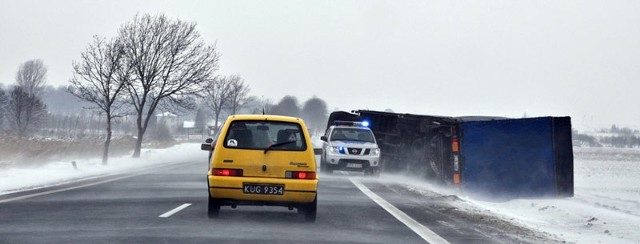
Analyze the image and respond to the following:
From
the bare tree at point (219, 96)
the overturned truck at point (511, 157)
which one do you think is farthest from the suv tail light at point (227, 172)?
the bare tree at point (219, 96)

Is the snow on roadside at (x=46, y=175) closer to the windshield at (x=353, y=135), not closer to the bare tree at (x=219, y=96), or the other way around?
the windshield at (x=353, y=135)

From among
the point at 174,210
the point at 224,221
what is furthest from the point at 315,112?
the point at 224,221

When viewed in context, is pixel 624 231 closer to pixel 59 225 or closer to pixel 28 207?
pixel 59 225

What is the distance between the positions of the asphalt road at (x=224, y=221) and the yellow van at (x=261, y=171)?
0.37 metres

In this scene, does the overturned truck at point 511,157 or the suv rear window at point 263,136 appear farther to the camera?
the overturned truck at point 511,157

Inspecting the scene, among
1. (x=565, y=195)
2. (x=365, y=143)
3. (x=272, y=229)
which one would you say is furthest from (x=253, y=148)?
(x=365, y=143)

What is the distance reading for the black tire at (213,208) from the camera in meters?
11.2

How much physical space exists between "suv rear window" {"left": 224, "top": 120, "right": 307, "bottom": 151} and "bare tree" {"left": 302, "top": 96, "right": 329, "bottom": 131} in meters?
159

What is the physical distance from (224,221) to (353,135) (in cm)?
1607

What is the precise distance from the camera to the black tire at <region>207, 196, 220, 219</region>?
36.6ft

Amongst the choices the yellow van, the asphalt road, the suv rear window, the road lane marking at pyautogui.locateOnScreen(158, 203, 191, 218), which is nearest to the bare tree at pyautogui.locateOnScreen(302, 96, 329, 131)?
the asphalt road

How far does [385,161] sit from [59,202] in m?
16.5

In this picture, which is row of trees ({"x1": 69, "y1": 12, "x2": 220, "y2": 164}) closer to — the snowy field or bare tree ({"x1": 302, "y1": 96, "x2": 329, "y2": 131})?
the snowy field

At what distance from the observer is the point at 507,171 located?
19.7m
